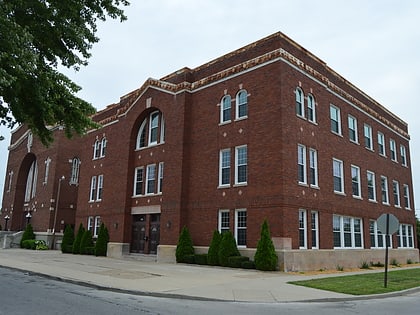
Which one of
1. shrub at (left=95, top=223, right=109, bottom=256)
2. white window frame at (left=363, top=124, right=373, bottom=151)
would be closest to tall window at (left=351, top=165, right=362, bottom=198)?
white window frame at (left=363, top=124, right=373, bottom=151)

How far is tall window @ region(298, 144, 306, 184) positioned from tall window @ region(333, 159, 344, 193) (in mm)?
3773

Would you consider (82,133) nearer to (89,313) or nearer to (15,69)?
(15,69)

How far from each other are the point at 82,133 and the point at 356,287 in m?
10.3

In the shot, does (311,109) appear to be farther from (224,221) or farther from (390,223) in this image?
(390,223)

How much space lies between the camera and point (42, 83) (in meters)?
9.77

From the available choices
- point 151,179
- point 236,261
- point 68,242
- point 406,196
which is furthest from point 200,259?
point 406,196

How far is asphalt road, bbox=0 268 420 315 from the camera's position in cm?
916

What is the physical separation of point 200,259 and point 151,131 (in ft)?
36.2

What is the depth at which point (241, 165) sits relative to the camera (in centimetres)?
2295

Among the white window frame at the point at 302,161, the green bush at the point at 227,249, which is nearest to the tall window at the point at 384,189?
the white window frame at the point at 302,161

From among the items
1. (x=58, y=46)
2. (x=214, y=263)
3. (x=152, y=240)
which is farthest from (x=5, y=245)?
(x=58, y=46)

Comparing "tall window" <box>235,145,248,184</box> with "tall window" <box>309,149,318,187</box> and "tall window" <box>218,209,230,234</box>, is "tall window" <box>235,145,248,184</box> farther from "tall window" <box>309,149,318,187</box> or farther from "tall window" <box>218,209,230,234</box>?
"tall window" <box>309,149,318,187</box>

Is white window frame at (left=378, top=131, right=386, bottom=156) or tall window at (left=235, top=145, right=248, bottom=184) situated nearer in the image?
tall window at (left=235, top=145, right=248, bottom=184)

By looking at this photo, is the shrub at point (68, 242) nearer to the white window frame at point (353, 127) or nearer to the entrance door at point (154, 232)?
the entrance door at point (154, 232)
